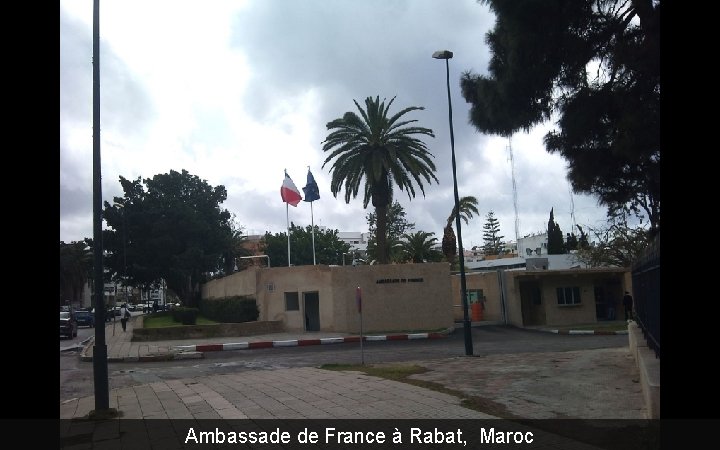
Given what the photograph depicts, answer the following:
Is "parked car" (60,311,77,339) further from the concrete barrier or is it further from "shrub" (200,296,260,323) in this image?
the concrete barrier

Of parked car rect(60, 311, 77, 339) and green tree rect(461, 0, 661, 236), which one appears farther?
parked car rect(60, 311, 77, 339)

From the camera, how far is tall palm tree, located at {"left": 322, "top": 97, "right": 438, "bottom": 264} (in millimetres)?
36281

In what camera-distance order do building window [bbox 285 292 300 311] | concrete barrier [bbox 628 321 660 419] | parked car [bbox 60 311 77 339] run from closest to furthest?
1. concrete barrier [bbox 628 321 660 419]
2. building window [bbox 285 292 300 311]
3. parked car [bbox 60 311 77 339]

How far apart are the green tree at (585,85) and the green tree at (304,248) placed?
2157 inches

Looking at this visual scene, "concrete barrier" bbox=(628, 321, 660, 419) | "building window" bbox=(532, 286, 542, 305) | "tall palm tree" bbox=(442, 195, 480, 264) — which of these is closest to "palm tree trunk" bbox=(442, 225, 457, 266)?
"tall palm tree" bbox=(442, 195, 480, 264)

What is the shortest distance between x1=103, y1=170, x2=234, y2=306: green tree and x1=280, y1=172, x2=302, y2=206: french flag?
62.3 ft

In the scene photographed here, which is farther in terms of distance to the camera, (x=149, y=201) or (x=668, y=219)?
(x=149, y=201)

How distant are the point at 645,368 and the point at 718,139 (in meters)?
3.52

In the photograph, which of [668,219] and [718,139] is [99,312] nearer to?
[668,219]

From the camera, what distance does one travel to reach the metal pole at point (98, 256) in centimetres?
1057

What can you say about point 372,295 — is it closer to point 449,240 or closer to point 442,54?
point 442,54
